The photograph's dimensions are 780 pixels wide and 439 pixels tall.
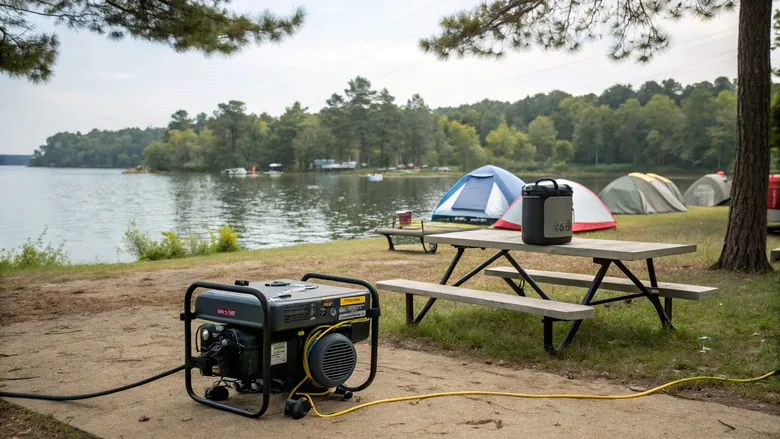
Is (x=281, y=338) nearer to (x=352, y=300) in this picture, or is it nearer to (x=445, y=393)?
(x=352, y=300)

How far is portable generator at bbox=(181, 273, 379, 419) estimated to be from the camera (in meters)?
3.79

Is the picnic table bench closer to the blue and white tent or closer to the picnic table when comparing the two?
the blue and white tent

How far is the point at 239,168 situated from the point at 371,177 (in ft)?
113

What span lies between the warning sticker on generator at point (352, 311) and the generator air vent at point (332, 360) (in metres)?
0.12

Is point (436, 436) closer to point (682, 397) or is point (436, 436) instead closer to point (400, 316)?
point (682, 397)

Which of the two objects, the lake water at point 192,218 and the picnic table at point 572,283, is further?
the lake water at point 192,218

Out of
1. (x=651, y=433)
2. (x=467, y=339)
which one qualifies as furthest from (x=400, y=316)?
(x=651, y=433)

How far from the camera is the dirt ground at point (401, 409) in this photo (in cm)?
368

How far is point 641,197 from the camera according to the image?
72.8 feet

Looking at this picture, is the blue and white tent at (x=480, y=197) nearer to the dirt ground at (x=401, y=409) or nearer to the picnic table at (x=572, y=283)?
the picnic table at (x=572, y=283)

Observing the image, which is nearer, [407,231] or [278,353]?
[278,353]

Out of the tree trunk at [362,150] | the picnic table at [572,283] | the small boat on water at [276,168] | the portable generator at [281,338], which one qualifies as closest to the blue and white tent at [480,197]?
the picnic table at [572,283]

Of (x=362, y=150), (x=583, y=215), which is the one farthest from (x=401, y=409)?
(x=362, y=150)

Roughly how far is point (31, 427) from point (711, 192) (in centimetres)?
2655
